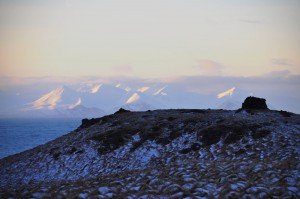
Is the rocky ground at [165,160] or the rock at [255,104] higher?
the rock at [255,104]

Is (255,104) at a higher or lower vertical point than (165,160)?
higher

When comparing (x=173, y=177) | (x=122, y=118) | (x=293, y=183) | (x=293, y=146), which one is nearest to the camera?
(x=293, y=183)

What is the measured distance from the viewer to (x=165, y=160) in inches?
1314

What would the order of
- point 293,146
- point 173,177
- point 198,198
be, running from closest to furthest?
1. point 198,198
2. point 173,177
3. point 293,146

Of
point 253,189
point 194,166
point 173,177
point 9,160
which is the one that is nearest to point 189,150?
point 194,166

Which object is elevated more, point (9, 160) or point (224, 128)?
point (224, 128)

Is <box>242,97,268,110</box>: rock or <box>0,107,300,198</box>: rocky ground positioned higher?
<box>242,97,268,110</box>: rock

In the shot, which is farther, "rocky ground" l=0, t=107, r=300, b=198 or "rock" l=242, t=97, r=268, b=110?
"rock" l=242, t=97, r=268, b=110

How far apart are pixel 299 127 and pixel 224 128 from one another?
24.0ft

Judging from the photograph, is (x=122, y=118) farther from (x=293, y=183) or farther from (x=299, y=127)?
A: (x=293, y=183)

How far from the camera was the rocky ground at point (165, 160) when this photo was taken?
52.9 feet

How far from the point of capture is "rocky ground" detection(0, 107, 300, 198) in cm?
1612

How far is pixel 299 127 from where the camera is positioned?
3575cm

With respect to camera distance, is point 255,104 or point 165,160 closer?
point 165,160
